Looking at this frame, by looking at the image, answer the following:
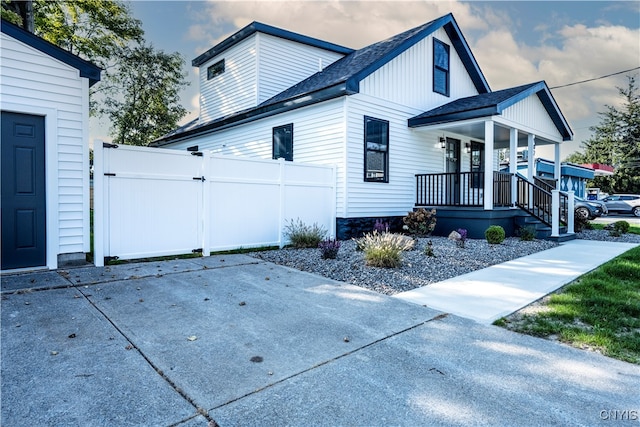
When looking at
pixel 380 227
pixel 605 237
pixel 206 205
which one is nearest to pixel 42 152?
pixel 206 205

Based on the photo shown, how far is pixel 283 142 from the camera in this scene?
10.6 metres

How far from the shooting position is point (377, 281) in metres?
5.16

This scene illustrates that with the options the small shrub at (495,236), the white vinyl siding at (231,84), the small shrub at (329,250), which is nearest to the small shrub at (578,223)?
the small shrub at (495,236)

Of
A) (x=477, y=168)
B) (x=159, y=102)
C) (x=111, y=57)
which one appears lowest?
(x=477, y=168)

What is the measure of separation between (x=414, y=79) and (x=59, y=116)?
8890 millimetres

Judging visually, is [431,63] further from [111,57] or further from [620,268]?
[111,57]

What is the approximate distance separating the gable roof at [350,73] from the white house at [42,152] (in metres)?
4.83

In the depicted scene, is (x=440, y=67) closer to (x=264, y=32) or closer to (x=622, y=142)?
(x=264, y=32)

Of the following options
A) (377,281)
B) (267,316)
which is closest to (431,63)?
(377,281)

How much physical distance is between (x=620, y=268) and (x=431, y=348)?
4836 mm

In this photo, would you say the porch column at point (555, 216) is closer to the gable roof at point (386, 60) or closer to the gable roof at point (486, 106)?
the gable roof at point (486, 106)

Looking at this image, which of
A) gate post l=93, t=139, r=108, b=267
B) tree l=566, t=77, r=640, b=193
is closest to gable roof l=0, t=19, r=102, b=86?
gate post l=93, t=139, r=108, b=267

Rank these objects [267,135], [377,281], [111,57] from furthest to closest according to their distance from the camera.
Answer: [111,57]
[267,135]
[377,281]

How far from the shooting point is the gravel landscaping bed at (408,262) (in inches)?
206
